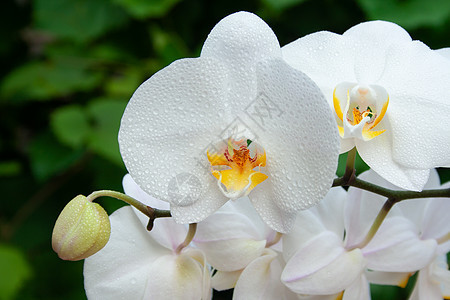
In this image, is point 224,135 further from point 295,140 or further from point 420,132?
point 420,132

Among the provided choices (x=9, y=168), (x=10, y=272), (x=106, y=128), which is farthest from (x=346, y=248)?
(x=9, y=168)

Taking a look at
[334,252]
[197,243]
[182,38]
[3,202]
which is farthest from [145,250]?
[3,202]

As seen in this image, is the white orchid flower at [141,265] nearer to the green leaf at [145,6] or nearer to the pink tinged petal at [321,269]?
the pink tinged petal at [321,269]

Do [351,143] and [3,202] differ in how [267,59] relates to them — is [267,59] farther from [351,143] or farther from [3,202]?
[3,202]

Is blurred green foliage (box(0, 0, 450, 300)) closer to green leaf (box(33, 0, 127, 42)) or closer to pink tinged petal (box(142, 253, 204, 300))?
green leaf (box(33, 0, 127, 42))

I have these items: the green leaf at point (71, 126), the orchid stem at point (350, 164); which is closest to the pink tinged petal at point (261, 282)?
the orchid stem at point (350, 164)
